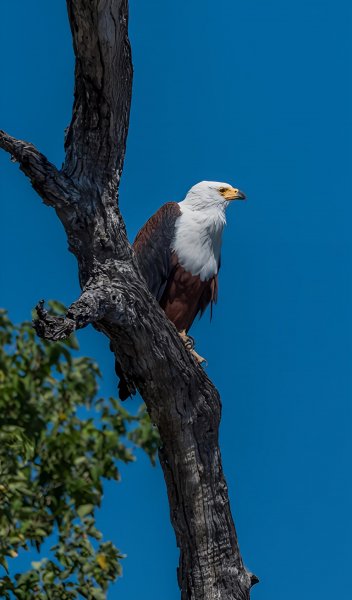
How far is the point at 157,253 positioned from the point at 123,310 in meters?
1.59

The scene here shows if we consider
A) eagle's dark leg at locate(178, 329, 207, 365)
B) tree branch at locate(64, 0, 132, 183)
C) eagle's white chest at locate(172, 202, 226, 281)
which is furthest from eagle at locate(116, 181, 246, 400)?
tree branch at locate(64, 0, 132, 183)

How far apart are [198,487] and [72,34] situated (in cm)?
227

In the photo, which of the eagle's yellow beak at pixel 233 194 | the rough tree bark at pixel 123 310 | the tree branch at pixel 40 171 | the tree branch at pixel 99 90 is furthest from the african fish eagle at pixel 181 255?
the tree branch at pixel 40 171

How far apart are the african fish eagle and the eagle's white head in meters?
0.03

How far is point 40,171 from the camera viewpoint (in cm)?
399

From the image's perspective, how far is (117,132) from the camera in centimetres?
412

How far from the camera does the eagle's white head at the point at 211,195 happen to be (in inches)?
234

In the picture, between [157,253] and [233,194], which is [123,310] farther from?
[233,194]

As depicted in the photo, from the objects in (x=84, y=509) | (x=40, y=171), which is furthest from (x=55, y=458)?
(x=40, y=171)

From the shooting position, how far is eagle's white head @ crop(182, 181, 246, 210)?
19.5ft

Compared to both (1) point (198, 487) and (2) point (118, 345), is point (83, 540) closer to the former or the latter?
(1) point (198, 487)

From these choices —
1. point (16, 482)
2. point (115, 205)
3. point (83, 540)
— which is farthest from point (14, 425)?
point (115, 205)

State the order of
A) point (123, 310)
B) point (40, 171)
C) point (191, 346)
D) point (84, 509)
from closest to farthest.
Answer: point (40, 171), point (123, 310), point (191, 346), point (84, 509)

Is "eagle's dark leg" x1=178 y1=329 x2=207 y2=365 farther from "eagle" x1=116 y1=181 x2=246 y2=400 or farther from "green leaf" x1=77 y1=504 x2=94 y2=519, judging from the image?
"green leaf" x1=77 y1=504 x2=94 y2=519
